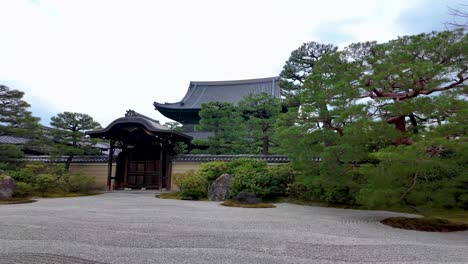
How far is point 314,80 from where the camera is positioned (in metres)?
8.67

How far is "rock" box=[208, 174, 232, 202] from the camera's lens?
12.0 m

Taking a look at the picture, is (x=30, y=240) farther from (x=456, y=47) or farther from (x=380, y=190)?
(x=456, y=47)

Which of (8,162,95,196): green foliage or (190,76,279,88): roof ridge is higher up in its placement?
(190,76,279,88): roof ridge

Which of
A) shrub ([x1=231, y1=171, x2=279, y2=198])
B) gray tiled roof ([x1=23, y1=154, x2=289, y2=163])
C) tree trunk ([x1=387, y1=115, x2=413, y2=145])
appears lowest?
shrub ([x1=231, y1=171, x2=279, y2=198])

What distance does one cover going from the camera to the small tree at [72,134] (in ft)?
53.1

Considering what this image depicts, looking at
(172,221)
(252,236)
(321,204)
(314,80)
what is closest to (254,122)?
(321,204)

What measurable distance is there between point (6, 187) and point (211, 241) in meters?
10.6

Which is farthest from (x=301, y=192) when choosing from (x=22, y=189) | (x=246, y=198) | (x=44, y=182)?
(x=22, y=189)

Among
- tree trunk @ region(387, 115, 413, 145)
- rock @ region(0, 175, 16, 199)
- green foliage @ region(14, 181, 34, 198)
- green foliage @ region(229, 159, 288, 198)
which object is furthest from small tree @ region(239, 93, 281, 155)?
rock @ region(0, 175, 16, 199)

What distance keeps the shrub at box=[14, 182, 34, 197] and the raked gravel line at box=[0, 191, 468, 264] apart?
6143 millimetres

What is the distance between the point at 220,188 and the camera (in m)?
12.2

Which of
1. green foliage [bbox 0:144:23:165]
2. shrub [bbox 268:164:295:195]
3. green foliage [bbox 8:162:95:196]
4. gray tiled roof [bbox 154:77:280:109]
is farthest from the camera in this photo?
gray tiled roof [bbox 154:77:280:109]

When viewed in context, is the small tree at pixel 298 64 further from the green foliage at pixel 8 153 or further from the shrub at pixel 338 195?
the green foliage at pixel 8 153

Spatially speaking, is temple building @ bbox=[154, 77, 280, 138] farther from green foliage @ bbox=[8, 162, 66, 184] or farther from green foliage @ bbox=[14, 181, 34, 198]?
green foliage @ bbox=[14, 181, 34, 198]
